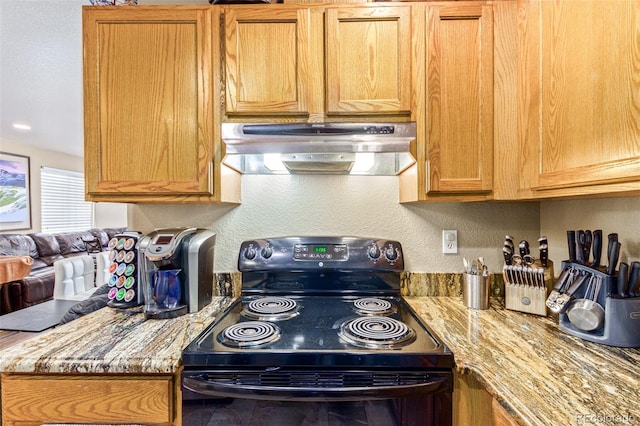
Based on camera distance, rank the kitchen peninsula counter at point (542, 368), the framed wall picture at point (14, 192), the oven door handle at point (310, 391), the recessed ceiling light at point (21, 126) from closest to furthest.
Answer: the kitchen peninsula counter at point (542, 368)
the oven door handle at point (310, 391)
the recessed ceiling light at point (21, 126)
the framed wall picture at point (14, 192)

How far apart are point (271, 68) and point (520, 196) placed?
1116mm

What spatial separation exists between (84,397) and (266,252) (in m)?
0.81

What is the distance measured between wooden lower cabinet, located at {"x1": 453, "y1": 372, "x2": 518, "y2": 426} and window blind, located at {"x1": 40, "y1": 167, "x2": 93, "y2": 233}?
7206mm

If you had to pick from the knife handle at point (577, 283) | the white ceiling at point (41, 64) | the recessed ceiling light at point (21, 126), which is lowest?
the knife handle at point (577, 283)

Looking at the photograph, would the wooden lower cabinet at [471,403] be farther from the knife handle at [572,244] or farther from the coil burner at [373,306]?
the knife handle at [572,244]

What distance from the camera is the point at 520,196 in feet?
4.00

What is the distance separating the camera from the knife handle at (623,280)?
957 millimetres

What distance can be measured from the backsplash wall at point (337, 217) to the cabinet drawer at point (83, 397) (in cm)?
71

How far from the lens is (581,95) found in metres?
0.92

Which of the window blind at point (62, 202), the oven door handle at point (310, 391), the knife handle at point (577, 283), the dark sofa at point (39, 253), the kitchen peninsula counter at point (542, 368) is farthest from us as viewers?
the window blind at point (62, 202)

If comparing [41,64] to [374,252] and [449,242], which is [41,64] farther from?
[449,242]

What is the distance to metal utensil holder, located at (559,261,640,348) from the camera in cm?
95

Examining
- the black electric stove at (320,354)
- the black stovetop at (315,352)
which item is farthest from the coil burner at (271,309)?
the black stovetop at (315,352)

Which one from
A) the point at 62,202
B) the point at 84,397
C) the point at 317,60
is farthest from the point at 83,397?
the point at 62,202
